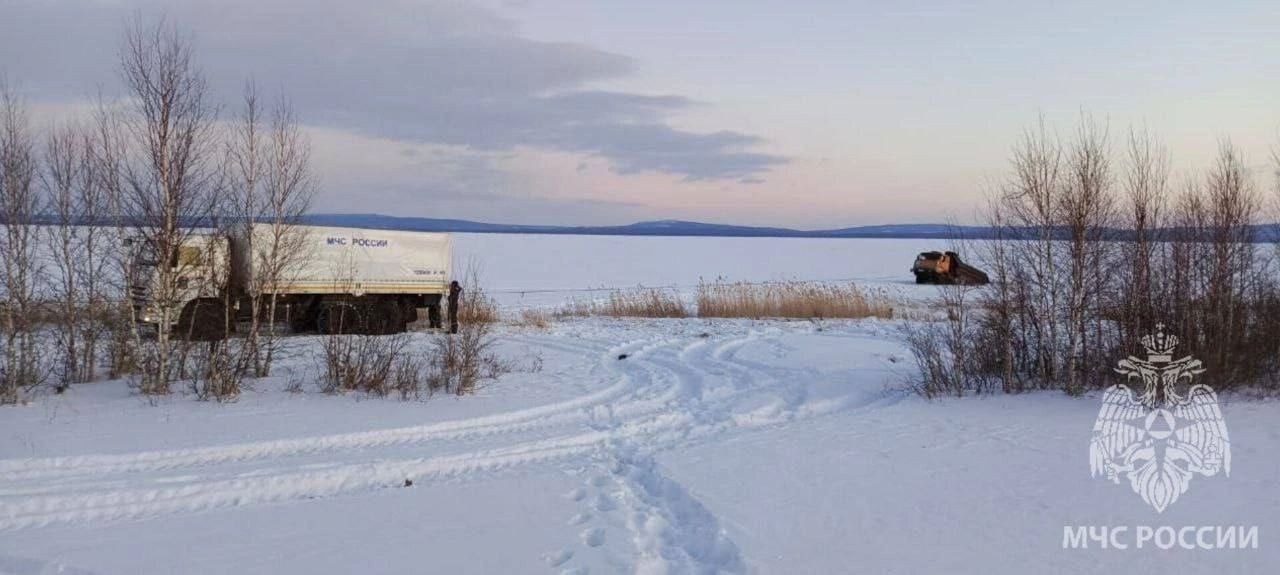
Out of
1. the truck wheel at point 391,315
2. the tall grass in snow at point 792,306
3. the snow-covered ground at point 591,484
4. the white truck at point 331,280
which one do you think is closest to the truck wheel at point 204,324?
the white truck at point 331,280

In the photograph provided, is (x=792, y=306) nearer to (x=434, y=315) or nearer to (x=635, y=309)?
(x=635, y=309)

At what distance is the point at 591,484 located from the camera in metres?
7.33

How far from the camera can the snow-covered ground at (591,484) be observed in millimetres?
5371

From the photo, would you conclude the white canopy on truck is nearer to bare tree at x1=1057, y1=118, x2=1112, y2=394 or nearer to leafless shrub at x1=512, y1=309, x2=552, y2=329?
leafless shrub at x1=512, y1=309, x2=552, y2=329

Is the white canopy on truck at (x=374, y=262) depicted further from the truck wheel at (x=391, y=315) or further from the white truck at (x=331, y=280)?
the truck wheel at (x=391, y=315)

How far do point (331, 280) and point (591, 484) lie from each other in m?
15.2

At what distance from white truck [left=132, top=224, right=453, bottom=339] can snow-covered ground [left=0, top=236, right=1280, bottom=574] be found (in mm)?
1828

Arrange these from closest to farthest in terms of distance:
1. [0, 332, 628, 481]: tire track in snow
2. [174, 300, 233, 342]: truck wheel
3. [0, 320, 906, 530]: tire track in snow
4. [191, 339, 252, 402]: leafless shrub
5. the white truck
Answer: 1. [0, 320, 906, 530]: tire track in snow
2. [0, 332, 628, 481]: tire track in snow
3. [191, 339, 252, 402]: leafless shrub
4. [174, 300, 233, 342]: truck wheel
5. the white truck

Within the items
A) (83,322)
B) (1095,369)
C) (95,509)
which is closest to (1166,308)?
(1095,369)

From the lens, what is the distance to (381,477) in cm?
755

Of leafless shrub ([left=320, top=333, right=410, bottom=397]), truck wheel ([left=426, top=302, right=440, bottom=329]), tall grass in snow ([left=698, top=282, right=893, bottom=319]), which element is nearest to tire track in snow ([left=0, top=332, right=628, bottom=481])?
leafless shrub ([left=320, top=333, right=410, bottom=397])

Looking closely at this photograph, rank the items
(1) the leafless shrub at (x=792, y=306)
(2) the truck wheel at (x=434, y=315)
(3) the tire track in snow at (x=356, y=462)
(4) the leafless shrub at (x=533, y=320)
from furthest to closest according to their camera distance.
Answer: (1) the leafless shrub at (x=792, y=306) → (2) the truck wheel at (x=434, y=315) → (4) the leafless shrub at (x=533, y=320) → (3) the tire track in snow at (x=356, y=462)

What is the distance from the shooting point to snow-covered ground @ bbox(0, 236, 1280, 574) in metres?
5.37

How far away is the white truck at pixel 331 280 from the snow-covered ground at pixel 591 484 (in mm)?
1828
